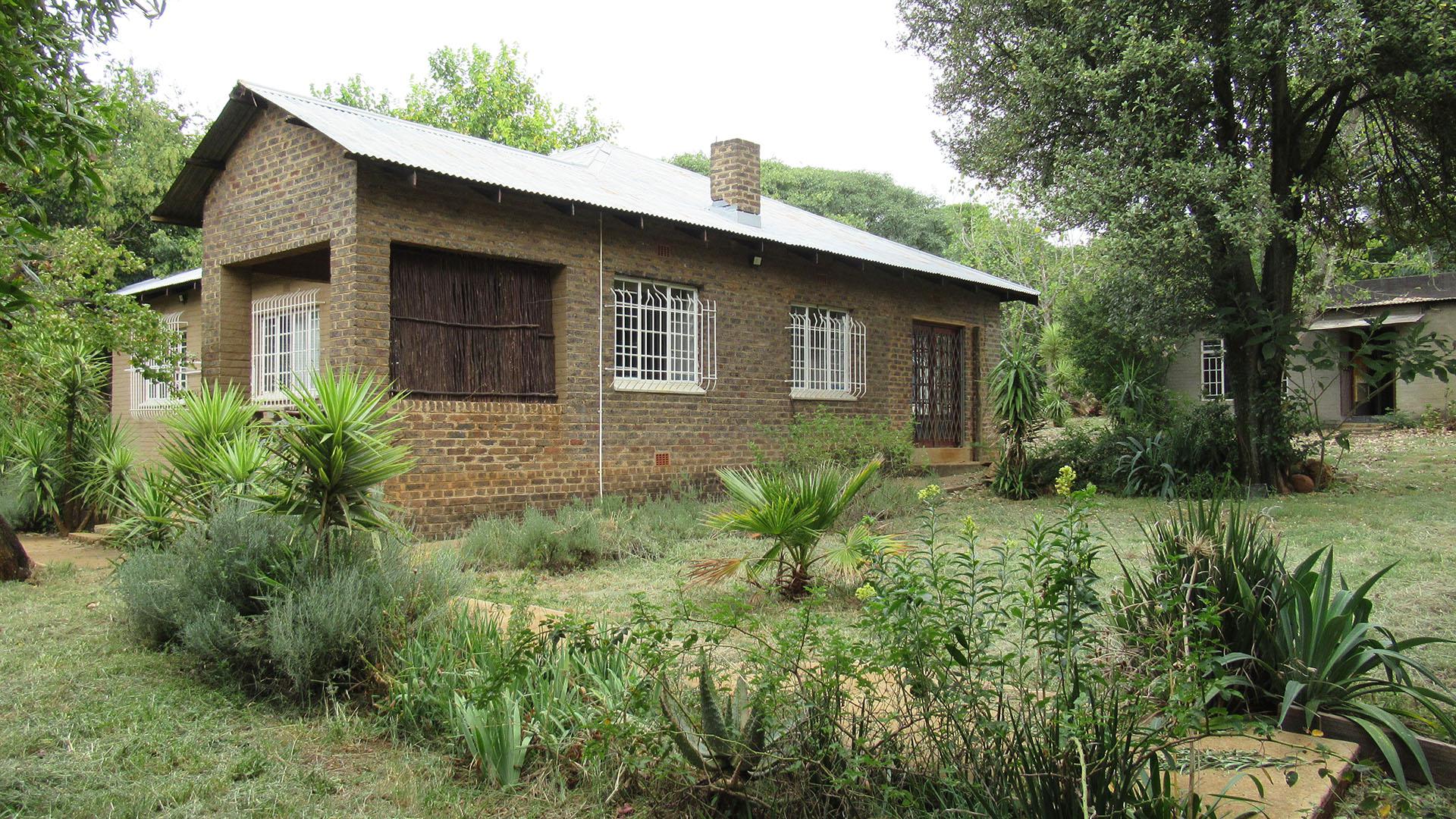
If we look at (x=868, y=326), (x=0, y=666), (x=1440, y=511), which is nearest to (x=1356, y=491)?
(x=1440, y=511)

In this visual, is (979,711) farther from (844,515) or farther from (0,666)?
(844,515)

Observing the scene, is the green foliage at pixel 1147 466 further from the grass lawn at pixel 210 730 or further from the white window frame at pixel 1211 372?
the white window frame at pixel 1211 372

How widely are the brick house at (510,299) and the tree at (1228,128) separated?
2.93m

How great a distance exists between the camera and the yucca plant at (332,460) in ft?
16.5

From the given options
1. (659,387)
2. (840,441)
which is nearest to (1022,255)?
(840,441)

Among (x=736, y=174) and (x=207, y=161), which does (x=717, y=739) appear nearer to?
(x=207, y=161)

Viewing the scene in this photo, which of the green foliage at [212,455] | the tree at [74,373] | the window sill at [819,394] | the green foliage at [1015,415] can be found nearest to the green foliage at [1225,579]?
the green foliage at [212,455]

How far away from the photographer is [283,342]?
35.3 ft

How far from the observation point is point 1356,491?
39.2 feet

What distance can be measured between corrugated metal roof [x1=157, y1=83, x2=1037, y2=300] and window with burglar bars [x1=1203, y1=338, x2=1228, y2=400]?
1216cm

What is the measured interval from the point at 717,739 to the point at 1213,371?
1044 inches

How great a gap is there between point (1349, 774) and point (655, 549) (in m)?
5.93

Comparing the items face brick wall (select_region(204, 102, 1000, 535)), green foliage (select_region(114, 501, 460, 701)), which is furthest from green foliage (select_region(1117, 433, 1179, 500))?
green foliage (select_region(114, 501, 460, 701))

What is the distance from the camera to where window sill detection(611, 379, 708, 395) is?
11.2 meters
